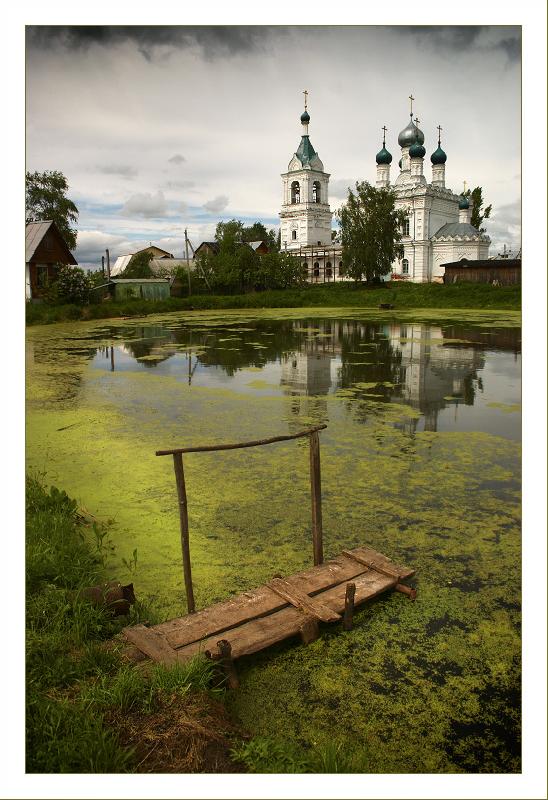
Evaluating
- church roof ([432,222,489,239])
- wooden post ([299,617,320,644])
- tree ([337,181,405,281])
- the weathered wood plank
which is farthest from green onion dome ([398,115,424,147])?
wooden post ([299,617,320,644])

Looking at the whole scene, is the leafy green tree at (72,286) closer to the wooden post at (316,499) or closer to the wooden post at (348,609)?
the wooden post at (316,499)

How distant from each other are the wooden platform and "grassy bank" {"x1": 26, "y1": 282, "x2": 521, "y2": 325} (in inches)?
653

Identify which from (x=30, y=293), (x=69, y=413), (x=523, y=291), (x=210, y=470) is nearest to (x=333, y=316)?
(x=30, y=293)

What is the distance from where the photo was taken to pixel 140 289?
78.8 ft

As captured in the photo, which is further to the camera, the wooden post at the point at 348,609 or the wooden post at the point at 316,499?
the wooden post at the point at 316,499

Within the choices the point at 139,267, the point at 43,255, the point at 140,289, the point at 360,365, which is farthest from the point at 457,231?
the point at 360,365

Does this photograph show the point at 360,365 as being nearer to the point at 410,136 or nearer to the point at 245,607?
the point at 245,607

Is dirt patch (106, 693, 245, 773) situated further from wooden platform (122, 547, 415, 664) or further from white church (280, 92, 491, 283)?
white church (280, 92, 491, 283)

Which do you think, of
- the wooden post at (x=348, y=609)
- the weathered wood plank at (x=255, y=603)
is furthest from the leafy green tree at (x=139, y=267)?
the wooden post at (x=348, y=609)

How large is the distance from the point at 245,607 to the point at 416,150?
31.7 meters

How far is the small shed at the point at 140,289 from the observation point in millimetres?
23203

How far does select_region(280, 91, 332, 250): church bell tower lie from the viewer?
31844mm

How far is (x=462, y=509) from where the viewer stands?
3744 mm
